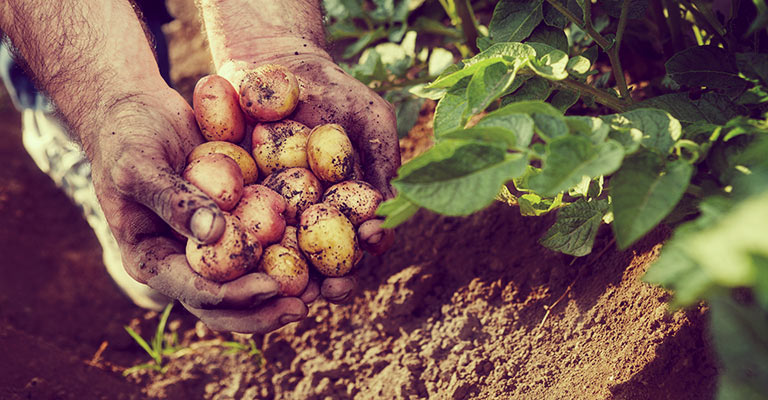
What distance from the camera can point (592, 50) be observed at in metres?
1.39

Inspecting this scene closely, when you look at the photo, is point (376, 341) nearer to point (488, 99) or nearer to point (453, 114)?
point (453, 114)

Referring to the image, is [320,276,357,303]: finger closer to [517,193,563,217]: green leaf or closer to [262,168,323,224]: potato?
[262,168,323,224]: potato

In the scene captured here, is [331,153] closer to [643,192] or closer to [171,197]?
[171,197]

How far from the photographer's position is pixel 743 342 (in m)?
0.71

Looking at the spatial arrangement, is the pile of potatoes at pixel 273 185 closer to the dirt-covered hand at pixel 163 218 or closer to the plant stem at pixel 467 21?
the dirt-covered hand at pixel 163 218

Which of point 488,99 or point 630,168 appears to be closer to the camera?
point 630,168

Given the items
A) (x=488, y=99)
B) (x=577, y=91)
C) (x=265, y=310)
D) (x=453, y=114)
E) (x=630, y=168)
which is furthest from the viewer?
(x=265, y=310)

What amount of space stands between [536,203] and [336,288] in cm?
58

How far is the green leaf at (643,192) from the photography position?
847 mm

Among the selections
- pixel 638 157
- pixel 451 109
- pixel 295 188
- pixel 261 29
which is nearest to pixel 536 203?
pixel 451 109

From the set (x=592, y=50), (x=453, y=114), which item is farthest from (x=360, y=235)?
(x=592, y=50)

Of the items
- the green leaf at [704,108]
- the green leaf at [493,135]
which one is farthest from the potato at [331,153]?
the green leaf at [704,108]

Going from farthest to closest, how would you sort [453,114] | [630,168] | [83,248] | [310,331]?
1. [83,248]
2. [310,331]
3. [453,114]
4. [630,168]

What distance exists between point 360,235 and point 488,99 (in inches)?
26.6
